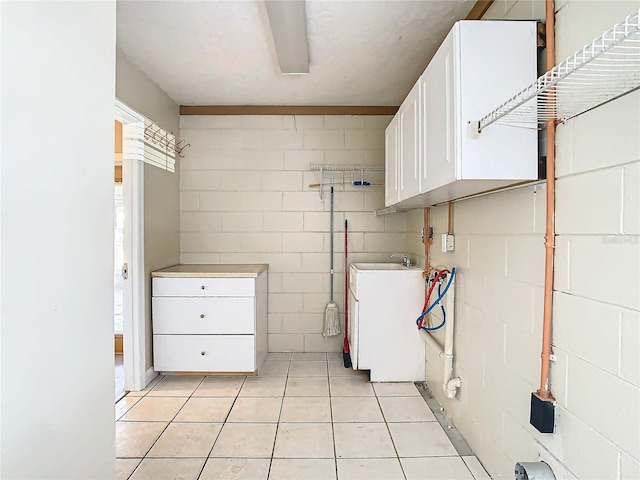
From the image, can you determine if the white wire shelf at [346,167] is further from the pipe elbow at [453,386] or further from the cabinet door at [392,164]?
the pipe elbow at [453,386]

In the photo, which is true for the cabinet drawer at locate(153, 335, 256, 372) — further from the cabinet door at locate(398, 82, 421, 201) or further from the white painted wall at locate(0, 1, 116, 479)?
the white painted wall at locate(0, 1, 116, 479)

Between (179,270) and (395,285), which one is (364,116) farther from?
(179,270)

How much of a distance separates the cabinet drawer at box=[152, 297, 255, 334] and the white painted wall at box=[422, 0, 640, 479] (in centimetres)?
177

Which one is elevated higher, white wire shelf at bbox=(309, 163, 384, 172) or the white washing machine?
white wire shelf at bbox=(309, 163, 384, 172)

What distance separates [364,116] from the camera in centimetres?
354

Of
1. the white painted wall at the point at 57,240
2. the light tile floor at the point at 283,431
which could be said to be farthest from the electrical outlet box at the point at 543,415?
the white painted wall at the point at 57,240

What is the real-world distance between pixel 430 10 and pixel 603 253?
1.57 m

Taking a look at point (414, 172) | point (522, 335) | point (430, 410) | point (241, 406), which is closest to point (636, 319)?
point (522, 335)

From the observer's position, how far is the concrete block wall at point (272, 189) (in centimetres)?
354

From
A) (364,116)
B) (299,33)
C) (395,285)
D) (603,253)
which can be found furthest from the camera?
(364,116)

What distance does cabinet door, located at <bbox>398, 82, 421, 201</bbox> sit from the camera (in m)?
1.98

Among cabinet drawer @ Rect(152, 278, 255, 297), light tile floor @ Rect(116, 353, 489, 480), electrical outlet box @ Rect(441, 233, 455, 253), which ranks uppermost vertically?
electrical outlet box @ Rect(441, 233, 455, 253)

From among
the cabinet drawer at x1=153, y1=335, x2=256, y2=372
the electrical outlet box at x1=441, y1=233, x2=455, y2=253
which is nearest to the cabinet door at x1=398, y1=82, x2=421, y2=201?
the electrical outlet box at x1=441, y1=233, x2=455, y2=253

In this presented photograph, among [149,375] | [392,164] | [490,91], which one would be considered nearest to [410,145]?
[392,164]
